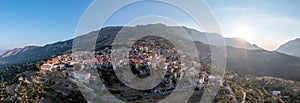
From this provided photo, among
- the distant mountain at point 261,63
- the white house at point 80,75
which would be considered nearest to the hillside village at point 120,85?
the white house at point 80,75

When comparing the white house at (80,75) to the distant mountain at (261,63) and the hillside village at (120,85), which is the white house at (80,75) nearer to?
the hillside village at (120,85)

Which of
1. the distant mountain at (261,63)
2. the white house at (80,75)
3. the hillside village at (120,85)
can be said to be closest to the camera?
the hillside village at (120,85)

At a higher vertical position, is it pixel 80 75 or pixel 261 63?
pixel 80 75

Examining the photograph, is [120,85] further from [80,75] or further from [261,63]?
[261,63]

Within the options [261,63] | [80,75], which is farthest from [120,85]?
[261,63]

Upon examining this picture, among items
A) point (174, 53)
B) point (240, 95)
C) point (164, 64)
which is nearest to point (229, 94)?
point (240, 95)

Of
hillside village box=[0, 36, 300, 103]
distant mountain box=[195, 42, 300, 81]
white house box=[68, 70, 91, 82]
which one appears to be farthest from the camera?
distant mountain box=[195, 42, 300, 81]

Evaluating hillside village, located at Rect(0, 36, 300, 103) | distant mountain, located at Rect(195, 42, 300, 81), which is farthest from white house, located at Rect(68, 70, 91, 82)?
distant mountain, located at Rect(195, 42, 300, 81)

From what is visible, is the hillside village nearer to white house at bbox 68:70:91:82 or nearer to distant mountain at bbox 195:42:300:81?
white house at bbox 68:70:91:82

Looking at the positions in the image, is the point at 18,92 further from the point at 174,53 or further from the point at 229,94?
the point at 174,53

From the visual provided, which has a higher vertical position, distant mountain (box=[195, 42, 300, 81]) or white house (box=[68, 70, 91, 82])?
white house (box=[68, 70, 91, 82])

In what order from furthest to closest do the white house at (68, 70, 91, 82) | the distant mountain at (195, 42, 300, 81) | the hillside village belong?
the distant mountain at (195, 42, 300, 81) → the white house at (68, 70, 91, 82) → the hillside village
